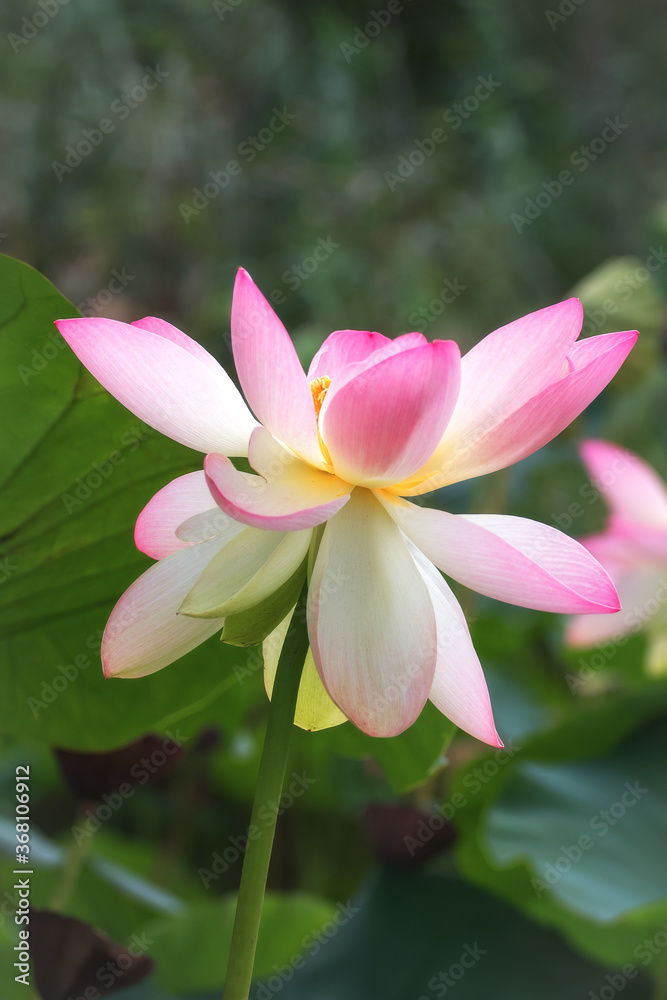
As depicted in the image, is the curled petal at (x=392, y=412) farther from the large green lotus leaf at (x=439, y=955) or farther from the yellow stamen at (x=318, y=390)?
the large green lotus leaf at (x=439, y=955)

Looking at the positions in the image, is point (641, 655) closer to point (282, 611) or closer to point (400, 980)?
point (400, 980)

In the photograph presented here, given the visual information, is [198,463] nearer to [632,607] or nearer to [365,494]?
→ [365,494]

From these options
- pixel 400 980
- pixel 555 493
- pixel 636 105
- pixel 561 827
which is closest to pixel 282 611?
pixel 400 980

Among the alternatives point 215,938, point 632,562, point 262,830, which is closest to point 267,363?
point 262,830

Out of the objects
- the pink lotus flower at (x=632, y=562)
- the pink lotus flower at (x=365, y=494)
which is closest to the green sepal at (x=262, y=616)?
the pink lotus flower at (x=365, y=494)

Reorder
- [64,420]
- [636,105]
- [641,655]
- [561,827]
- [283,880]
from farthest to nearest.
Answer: [636,105] → [641,655] → [283,880] → [561,827] → [64,420]

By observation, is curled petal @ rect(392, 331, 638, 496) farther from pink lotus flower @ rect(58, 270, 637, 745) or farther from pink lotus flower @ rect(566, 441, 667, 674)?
pink lotus flower @ rect(566, 441, 667, 674)
